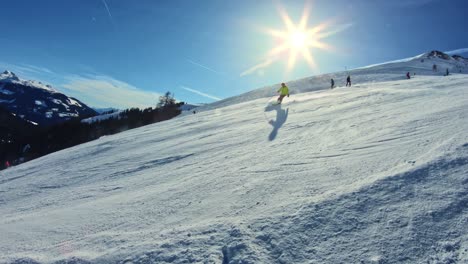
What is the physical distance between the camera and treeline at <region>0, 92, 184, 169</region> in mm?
73688

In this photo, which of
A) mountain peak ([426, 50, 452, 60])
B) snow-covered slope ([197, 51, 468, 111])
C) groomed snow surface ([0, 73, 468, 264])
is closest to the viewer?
groomed snow surface ([0, 73, 468, 264])

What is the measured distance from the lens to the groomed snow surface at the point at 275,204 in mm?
3449

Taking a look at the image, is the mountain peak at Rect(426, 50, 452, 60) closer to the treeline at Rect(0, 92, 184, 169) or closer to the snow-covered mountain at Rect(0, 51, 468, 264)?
the treeline at Rect(0, 92, 184, 169)

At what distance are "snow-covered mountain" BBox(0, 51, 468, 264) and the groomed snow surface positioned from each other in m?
0.02

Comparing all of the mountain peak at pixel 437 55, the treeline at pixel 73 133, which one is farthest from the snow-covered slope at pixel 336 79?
the mountain peak at pixel 437 55

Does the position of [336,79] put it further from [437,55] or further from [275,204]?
[437,55]

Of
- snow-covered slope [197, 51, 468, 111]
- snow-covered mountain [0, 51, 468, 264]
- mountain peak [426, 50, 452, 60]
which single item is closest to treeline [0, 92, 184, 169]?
snow-covered slope [197, 51, 468, 111]

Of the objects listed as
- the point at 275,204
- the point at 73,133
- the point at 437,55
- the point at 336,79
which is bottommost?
the point at 275,204

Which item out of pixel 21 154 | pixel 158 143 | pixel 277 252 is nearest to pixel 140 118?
pixel 21 154

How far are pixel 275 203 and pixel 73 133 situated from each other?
88.4 m

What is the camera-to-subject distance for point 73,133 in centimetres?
8081

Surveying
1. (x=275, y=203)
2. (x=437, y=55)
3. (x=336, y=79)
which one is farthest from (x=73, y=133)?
(x=437, y=55)

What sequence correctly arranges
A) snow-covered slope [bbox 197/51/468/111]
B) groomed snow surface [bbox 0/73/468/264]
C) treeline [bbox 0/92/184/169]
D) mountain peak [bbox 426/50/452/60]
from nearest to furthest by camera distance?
1. groomed snow surface [bbox 0/73/468/264]
2. snow-covered slope [bbox 197/51/468/111]
3. treeline [bbox 0/92/184/169]
4. mountain peak [bbox 426/50/452/60]

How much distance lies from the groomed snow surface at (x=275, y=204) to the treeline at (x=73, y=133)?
199 ft
